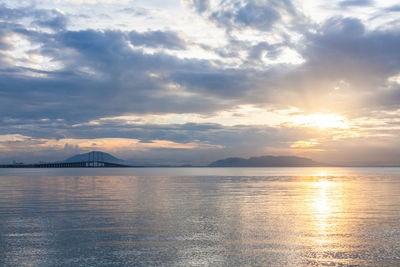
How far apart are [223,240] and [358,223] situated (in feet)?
36.7

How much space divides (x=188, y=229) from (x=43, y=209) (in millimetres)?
16789

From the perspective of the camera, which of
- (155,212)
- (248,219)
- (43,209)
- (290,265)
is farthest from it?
(43,209)

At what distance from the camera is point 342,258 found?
17.3 m

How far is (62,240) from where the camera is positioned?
21.0m

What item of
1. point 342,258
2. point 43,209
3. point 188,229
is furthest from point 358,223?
Answer: point 43,209

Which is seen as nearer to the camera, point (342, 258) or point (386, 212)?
point (342, 258)

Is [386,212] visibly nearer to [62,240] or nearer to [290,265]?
[290,265]

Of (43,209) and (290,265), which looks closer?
(290,265)

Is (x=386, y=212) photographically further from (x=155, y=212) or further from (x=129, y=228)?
(x=129, y=228)

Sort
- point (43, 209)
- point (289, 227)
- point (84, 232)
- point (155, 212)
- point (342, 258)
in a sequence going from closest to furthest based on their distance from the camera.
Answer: point (342, 258) → point (84, 232) → point (289, 227) → point (155, 212) → point (43, 209)

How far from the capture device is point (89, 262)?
1672 centimetres

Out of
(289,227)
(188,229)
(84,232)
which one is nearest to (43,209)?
(84,232)

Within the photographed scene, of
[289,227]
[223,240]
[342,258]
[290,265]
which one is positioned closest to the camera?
[290,265]

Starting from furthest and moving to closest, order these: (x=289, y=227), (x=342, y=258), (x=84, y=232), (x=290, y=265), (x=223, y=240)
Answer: (x=289, y=227), (x=84, y=232), (x=223, y=240), (x=342, y=258), (x=290, y=265)
